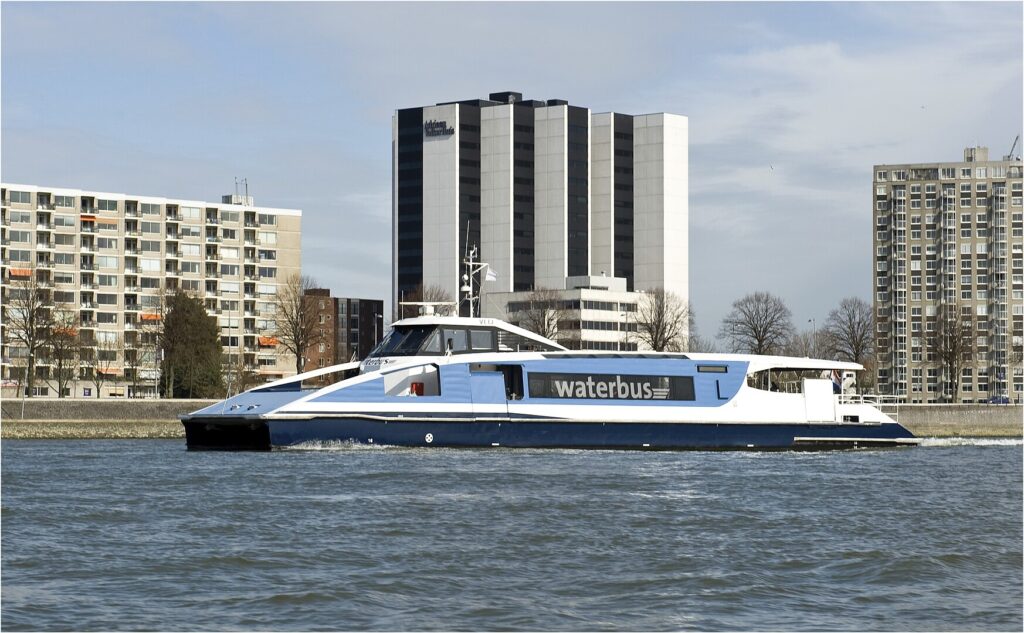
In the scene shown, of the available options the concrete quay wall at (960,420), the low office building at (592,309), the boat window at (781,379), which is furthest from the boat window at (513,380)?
the low office building at (592,309)

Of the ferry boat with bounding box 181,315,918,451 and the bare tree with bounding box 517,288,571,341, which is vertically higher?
the bare tree with bounding box 517,288,571,341

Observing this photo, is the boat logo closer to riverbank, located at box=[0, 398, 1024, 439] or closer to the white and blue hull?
the white and blue hull

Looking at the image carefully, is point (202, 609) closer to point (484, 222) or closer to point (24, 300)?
point (24, 300)

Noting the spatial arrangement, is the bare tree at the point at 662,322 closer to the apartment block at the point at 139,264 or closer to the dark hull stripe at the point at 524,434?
the apartment block at the point at 139,264

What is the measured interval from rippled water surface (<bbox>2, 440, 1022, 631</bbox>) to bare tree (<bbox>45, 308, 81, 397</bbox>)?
181 ft

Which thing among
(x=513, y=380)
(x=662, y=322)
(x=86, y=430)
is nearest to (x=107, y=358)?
(x=662, y=322)

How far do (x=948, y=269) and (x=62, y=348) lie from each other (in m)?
112

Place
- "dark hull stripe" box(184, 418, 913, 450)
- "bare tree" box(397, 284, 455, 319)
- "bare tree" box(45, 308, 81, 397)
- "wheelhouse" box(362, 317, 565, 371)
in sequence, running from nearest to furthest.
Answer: "dark hull stripe" box(184, 418, 913, 450)
"wheelhouse" box(362, 317, 565, 371)
"bare tree" box(45, 308, 81, 397)
"bare tree" box(397, 284, 455, 319)

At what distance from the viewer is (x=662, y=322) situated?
387 feet

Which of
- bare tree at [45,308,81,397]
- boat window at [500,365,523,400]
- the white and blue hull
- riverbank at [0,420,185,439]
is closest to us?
the white and blue hull

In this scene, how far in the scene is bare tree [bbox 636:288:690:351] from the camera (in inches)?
4599

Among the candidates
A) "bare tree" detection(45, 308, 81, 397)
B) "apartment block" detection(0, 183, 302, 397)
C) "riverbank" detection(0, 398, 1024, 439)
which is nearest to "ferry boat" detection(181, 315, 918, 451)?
"riverbank" detection(0, 398, 1024, 439)

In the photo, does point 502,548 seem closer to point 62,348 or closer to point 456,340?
point 456,340

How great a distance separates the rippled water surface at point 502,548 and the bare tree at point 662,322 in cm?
7617
